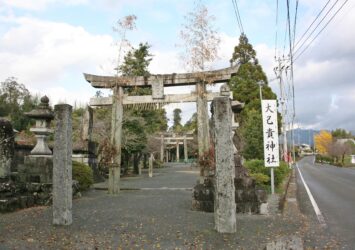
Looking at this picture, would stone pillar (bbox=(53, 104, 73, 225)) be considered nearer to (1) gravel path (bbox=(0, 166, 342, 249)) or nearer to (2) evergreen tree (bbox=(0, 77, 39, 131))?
(1) gravel path (bbox=(0, 166, 342, 249))

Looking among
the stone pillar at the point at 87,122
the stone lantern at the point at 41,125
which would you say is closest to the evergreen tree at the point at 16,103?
the stone pillar at the point at 87,122

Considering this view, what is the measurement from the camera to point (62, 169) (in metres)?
8.06

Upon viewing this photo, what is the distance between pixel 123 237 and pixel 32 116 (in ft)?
22.5

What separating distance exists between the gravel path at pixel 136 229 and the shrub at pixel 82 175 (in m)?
3.88

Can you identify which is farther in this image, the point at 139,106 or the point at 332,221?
the point at 139,106

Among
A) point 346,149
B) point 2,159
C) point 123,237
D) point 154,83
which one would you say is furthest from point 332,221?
point 346,149

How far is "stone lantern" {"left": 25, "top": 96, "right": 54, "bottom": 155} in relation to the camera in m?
11.9

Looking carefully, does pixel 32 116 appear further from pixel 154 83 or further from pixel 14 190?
pixel 154 83

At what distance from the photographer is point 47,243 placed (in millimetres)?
6262

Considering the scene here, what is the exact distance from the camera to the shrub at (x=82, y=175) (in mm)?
14086

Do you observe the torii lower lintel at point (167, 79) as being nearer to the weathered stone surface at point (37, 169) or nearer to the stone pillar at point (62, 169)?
the weathered stone surface at point (37, 169)

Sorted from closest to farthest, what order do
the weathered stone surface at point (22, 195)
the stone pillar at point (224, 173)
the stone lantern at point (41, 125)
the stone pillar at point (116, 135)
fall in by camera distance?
the stone pillar at point (224, 173) → the weathered stone surface at point (22, 195) → the stone lantern at point (41, 125) → the stone pillar at point (116, 135)

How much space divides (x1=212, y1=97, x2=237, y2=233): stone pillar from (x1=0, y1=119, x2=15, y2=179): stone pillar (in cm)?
637

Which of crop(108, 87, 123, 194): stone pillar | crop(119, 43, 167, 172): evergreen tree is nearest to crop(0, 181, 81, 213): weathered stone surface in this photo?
crop(108, 87, 123, 194): stone pillar
